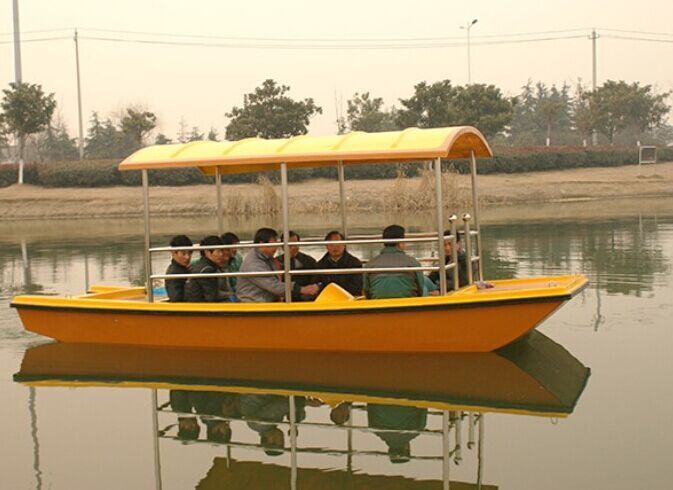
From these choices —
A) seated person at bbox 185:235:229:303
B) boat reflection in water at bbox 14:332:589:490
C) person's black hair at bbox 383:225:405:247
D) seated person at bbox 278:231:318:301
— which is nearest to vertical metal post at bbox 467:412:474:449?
boat reflection in water at bbox 14:332:589:490

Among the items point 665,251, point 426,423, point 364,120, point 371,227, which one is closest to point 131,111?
point 364,120

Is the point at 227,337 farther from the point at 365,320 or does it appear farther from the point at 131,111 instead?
the point at 131,111

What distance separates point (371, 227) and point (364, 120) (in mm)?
34767

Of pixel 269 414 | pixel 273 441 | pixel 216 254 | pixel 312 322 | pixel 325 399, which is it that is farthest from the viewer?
pixel 216 254

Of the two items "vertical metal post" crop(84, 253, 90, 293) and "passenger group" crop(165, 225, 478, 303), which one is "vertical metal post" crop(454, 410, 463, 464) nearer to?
"passenger group" crop(165, 225, 478, 303)

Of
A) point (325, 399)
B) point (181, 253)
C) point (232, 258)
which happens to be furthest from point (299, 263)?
point (325, 399)

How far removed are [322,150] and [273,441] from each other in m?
3.57

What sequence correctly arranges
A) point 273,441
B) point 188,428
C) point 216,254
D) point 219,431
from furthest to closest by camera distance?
1. point 216,254
2. point 188,428
3. point 219,431
4. point 273,441

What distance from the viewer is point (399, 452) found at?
21.3 ft

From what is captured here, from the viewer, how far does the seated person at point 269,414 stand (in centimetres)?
684

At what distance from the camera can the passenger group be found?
9.68 m

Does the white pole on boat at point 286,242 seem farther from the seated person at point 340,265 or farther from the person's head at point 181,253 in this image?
the person's head at point 181,253

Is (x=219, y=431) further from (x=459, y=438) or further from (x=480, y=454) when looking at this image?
(x=480, y=454)

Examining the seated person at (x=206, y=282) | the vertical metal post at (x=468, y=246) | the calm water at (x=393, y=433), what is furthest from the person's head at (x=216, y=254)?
the vertical metal post at (x=468, y=246)
